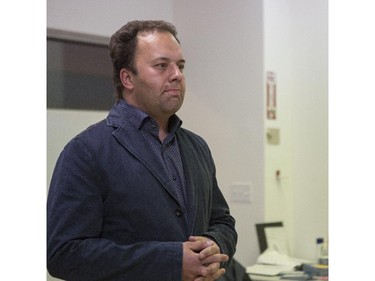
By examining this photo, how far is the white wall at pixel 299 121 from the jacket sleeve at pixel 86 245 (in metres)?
2.03

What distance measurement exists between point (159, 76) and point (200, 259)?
1.34 ft

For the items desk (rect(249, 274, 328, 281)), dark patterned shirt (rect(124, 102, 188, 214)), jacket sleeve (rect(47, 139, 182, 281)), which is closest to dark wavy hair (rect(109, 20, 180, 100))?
dark patterned shirt (rect(124, 102, 188, 214))

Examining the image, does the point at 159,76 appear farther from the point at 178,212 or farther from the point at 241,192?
the point at 241,192

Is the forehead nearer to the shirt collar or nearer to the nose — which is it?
the nose

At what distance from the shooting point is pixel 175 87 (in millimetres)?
1357

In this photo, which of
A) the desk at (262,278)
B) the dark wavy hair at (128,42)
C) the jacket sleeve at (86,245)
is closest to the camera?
the jacket sleeve at (86,245)

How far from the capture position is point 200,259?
3.98 ft

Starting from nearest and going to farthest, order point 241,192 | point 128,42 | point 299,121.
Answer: point 128,42 → point 241,192 → point 299,121

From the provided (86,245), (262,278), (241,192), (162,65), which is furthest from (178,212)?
(241,192)

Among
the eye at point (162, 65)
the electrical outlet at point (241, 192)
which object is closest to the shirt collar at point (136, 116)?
the eye at point (162, 65)

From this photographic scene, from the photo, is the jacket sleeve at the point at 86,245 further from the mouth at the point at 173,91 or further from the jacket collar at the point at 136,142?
the mouth at the point at 173,91

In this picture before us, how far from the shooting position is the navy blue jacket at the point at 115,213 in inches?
46.4
